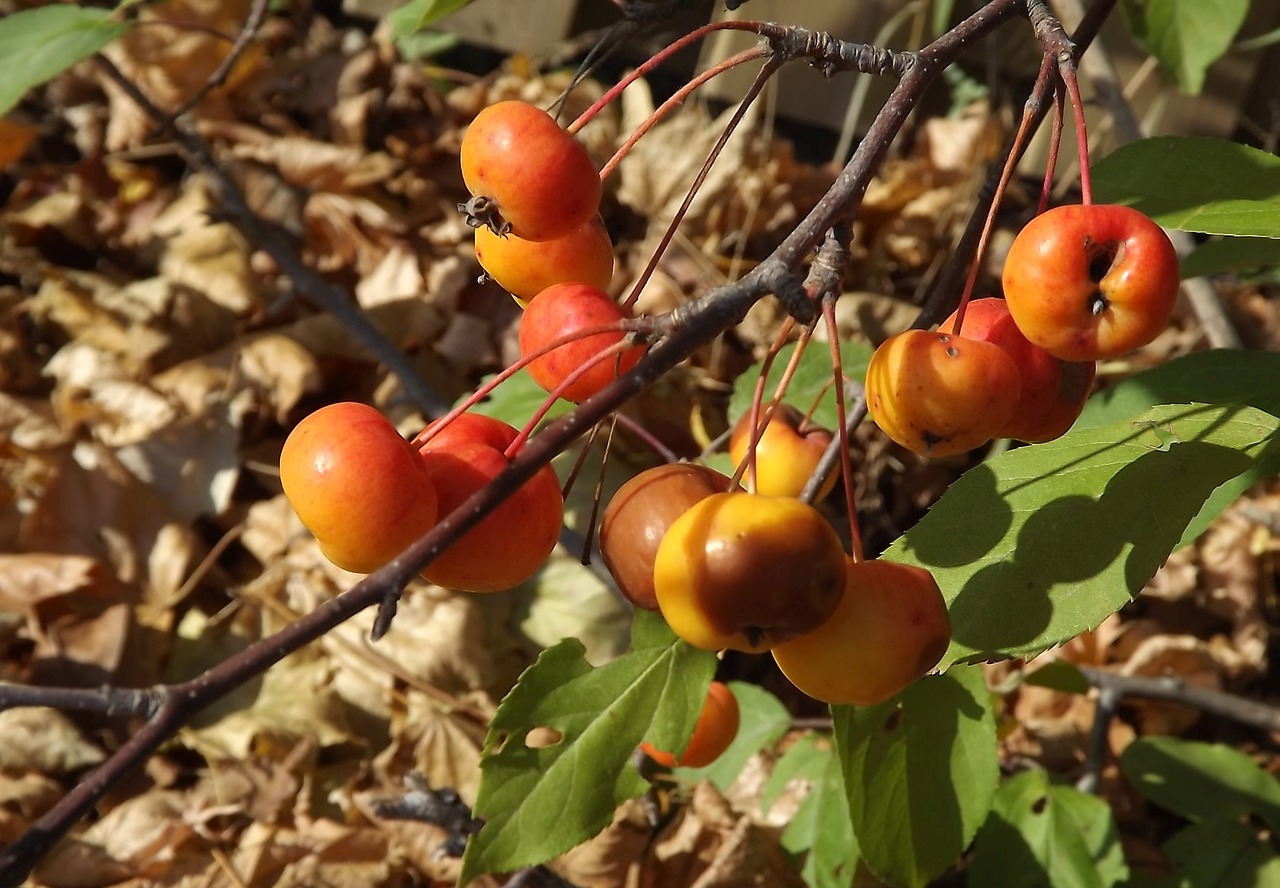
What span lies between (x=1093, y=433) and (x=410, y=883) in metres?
1.72

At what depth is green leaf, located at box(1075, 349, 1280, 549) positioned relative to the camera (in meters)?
1.64

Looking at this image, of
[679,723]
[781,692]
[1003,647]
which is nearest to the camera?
[1003,647]

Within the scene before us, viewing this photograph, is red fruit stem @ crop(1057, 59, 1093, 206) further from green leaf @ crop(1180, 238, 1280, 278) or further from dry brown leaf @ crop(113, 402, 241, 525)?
dry brown leaf @ crop(113, 402, 241, 525)

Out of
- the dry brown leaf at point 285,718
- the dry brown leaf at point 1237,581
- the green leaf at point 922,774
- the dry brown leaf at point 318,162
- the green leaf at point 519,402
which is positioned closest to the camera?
the green leaf at point 922,774

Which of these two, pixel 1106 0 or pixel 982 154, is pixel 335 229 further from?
pixel 1106 0

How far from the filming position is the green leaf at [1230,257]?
171 cm

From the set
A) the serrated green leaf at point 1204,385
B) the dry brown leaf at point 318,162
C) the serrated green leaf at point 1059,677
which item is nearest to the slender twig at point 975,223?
the serrated green leaf at point 1204,385

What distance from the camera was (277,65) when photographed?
4145 mm

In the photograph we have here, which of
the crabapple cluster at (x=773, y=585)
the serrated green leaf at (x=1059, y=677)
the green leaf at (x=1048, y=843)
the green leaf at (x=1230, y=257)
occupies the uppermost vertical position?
the crabapple cluster at (x=773, y=585)

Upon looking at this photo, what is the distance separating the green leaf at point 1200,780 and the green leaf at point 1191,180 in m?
1.24

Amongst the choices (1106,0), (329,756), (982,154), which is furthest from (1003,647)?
(982,154)

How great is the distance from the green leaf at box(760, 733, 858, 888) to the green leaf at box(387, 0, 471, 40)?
1.28 m

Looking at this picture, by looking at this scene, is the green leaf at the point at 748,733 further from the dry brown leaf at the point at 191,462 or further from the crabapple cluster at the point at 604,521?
the dry brown leaf at the point at 191,462

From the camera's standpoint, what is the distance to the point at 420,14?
1.65 m
